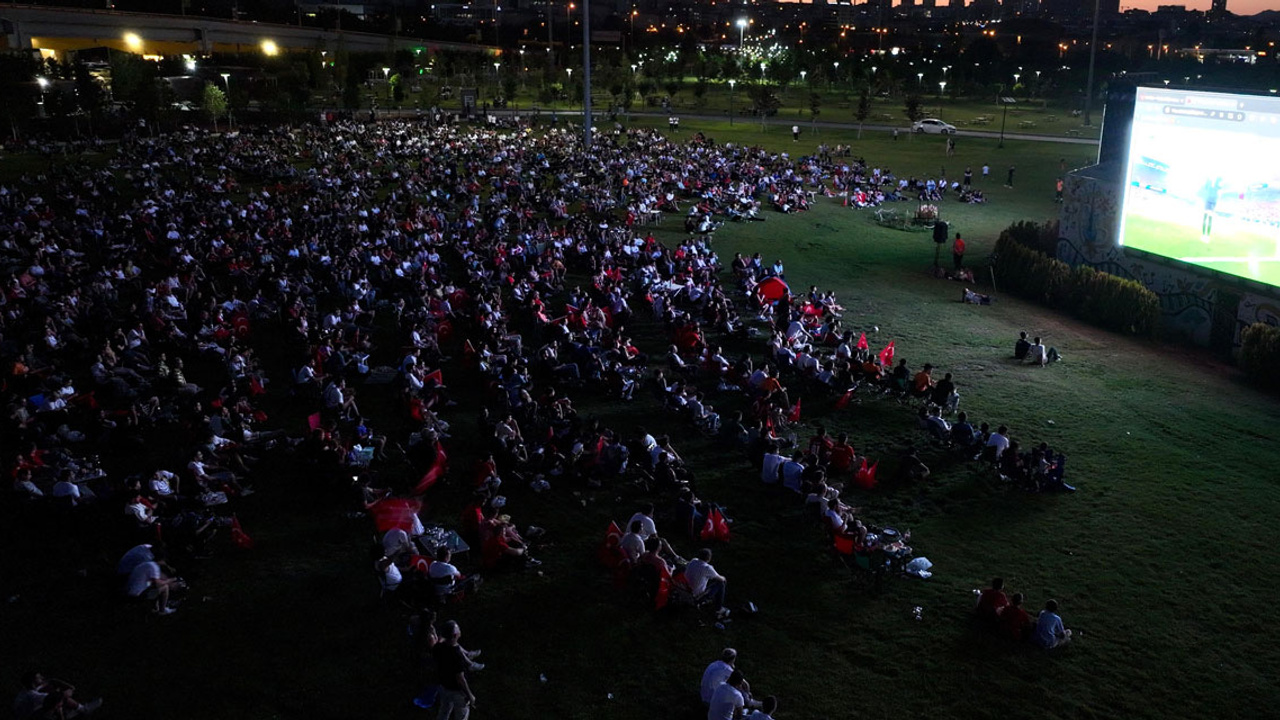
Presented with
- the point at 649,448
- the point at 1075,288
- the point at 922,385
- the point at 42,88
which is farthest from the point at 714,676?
the point at 42,88

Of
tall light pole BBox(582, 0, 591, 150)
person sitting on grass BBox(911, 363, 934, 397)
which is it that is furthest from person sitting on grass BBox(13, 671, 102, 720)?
tall light pole BBox(582, 0, 591, 150)

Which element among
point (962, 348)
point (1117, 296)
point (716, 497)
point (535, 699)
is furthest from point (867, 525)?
point (1117, 296)

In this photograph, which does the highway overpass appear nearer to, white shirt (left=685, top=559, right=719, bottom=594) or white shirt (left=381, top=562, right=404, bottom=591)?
white shirt (left=381, top=562, right=404, bottom=591)

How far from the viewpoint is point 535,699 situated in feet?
32.2

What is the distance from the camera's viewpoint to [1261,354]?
66.3 feet

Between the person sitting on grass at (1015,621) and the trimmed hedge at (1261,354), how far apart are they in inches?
530

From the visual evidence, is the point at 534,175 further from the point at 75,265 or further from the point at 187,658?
the point at 187,658

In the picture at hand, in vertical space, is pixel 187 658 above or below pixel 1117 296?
below

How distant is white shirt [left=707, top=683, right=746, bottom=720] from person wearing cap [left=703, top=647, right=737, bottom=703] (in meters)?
0.24

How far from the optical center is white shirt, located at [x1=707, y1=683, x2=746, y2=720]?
885 centimetres

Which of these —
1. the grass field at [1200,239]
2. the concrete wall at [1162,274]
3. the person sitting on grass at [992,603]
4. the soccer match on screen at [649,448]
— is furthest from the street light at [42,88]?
the person sitting on grass at [992,603]

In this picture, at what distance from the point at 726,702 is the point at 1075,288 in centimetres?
2121

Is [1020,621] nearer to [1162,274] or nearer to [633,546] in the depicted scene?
[633,546]

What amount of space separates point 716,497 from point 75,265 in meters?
20.3
